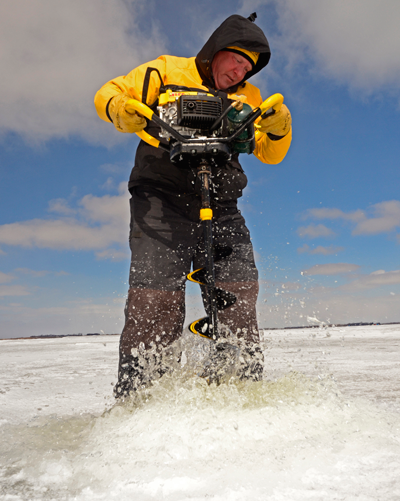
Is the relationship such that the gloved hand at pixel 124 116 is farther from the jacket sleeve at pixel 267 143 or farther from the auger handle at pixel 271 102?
the jacket sleeve at pixel 267 143

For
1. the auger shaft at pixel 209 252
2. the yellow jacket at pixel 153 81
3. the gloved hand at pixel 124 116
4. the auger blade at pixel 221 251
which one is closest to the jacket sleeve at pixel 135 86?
the yellow jacket at pixel 153 81

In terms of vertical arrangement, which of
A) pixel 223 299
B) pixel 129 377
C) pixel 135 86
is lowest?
pixel 129 377

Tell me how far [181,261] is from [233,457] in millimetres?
1121

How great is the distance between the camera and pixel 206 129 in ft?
5.43

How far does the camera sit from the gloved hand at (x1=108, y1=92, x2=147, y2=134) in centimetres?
166

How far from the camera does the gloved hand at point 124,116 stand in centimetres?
166

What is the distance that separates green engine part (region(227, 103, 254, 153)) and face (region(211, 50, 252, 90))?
1.56 ft

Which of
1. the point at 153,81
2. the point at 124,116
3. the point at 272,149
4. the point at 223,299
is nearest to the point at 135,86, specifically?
the point at 153,81

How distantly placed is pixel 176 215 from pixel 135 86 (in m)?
0.75

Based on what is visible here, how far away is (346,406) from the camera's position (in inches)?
58.2

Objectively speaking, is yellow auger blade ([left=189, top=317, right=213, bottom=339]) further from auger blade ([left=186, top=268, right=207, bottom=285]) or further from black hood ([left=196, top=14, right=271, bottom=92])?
black hood ([left=196, top=14, right=271, bottom=92])

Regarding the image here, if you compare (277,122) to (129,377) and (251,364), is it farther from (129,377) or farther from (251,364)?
(129,377)

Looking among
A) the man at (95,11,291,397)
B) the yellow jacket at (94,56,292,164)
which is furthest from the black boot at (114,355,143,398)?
the yellow jacket at (94,56,292,164)

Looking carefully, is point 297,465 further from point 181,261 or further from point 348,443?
point 181,261
